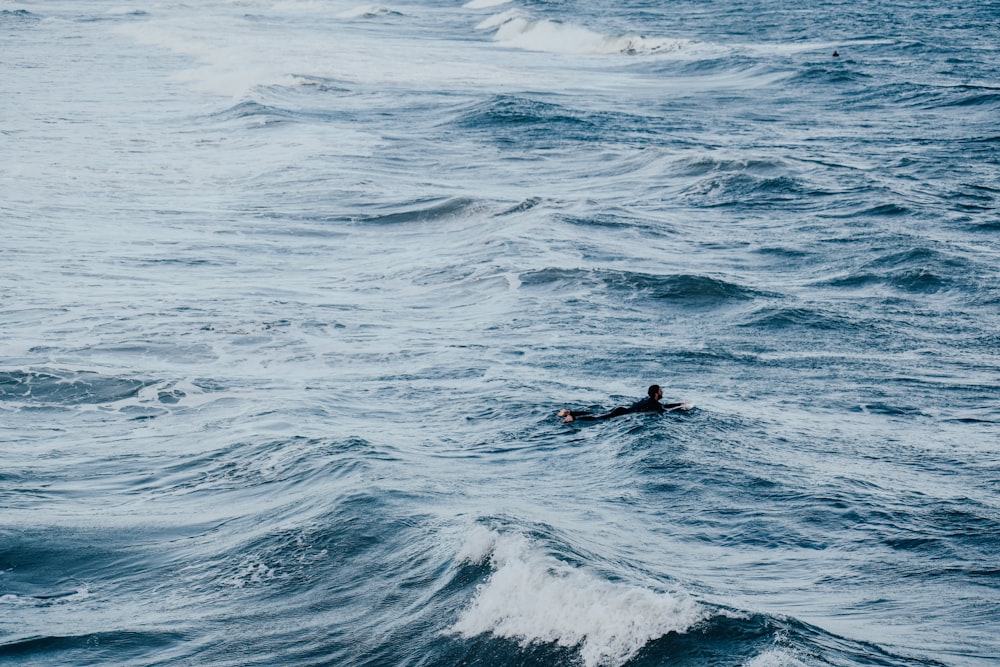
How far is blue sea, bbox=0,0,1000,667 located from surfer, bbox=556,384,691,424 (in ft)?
0.46

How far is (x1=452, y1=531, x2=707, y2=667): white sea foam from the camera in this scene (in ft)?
34.3

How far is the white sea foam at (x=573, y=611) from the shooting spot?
10.5 m

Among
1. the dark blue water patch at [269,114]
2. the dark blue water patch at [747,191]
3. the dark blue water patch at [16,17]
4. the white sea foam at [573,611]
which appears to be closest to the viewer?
the white sea foam at [573,611]

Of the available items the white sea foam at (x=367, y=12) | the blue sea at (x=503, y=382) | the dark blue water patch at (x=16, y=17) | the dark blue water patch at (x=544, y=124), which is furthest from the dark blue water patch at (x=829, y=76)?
the dark blue water patch at (x=16, y=17)

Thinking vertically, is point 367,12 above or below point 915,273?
above

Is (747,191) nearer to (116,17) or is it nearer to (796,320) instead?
(796,320)

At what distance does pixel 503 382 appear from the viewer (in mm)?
18594

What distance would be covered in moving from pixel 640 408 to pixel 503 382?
2.73 m

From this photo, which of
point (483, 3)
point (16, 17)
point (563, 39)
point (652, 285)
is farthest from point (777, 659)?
point (483, 3)

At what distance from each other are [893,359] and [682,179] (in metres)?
14.1

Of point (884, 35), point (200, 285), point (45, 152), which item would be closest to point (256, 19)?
point (884, 35)

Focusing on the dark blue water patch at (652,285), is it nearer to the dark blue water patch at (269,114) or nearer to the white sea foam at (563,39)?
the dark blue water patch at (269,114)

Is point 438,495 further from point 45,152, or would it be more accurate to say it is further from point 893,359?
point 45,152

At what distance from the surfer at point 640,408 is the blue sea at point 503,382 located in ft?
0.46
